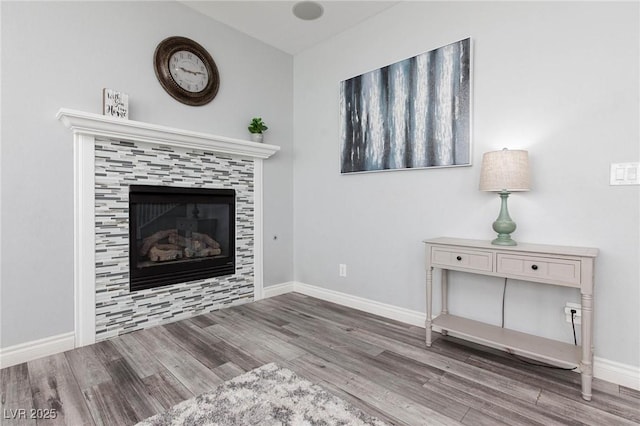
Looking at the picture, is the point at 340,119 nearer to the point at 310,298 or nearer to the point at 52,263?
Answer: the point at 310,298

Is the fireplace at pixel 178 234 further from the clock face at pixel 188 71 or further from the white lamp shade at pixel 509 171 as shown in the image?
the white lamp shade at pixel 509 171

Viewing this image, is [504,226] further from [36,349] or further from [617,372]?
[36,349]

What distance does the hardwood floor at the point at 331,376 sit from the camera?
59.7 inches

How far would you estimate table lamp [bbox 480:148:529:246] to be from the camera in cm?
188

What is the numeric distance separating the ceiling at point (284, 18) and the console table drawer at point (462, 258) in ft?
6.95

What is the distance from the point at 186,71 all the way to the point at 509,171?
8.57 ft

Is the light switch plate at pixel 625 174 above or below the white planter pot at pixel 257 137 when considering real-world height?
below

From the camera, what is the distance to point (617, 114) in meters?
1.77

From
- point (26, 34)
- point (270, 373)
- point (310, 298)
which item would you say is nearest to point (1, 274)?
point (26, 34)

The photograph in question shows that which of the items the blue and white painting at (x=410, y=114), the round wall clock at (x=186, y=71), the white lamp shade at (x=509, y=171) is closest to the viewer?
the white lamp shade at (x=509, y=171)

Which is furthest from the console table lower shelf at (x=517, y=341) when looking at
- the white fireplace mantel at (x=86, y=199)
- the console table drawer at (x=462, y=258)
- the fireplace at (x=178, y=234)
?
the white fireplace mantel at (x=86, y=199)

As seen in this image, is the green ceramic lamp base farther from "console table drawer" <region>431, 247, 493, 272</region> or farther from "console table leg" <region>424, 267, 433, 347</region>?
"console table leg" <region>424, 267, 433, 347</region>

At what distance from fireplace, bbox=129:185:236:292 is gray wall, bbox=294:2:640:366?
114cm

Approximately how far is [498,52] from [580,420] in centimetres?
216
